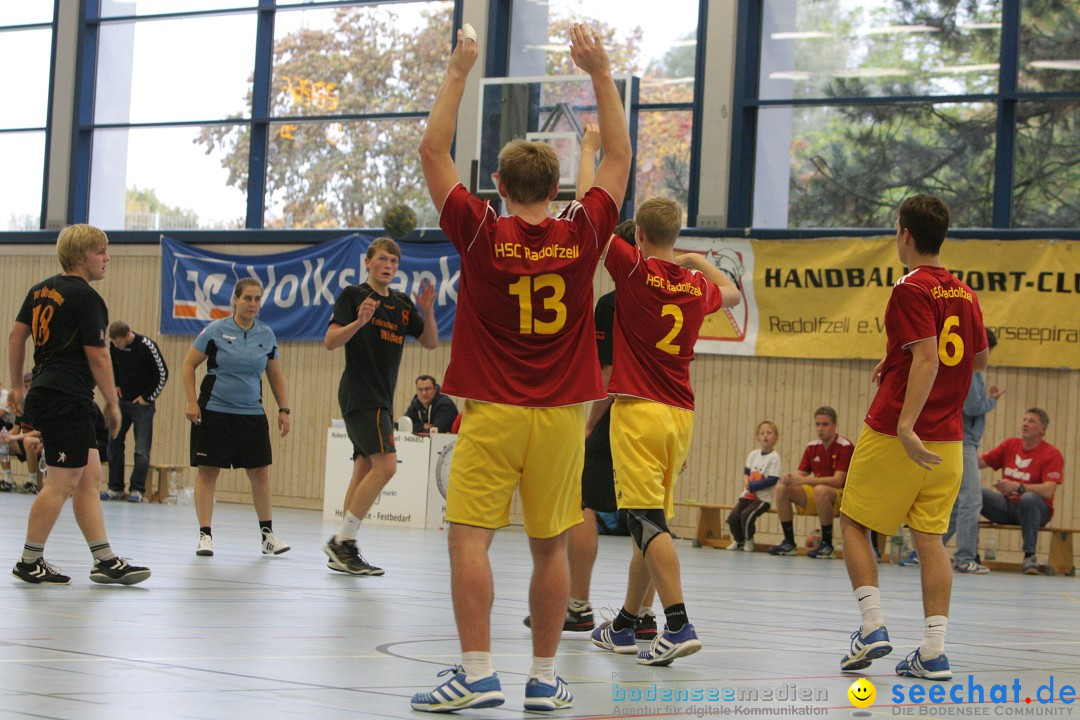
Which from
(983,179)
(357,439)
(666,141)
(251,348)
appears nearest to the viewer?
(357,439)

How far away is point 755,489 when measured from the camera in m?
14.1

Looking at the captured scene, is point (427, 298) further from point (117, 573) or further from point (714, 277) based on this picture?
point (714, 277)

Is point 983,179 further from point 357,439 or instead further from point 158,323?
point 158,323

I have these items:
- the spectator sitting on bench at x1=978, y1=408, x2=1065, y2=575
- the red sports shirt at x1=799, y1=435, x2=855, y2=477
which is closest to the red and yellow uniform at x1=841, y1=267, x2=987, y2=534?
the spectator sitting on bench at x1=978, y1=408, x2=1065, y2=575

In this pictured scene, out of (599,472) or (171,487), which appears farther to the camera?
(171,487)

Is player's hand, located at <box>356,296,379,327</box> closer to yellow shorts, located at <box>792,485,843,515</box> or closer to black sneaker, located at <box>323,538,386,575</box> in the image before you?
black sneaker, located at <box>323,538,386,575</box>

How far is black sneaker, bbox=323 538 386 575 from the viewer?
811 centimetres

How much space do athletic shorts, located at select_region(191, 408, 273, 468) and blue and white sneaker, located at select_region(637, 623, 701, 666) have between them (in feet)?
15.7

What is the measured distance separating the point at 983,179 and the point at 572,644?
10623 millimetres

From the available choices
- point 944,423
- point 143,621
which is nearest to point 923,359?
point 944,423

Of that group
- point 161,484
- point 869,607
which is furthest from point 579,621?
point 161,484

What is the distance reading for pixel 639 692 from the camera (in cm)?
430

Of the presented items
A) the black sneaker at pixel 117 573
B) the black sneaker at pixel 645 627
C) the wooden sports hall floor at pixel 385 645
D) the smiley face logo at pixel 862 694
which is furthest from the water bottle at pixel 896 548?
the smiley face logo at pixel 862 694

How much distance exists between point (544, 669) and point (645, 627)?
70.5 inches
